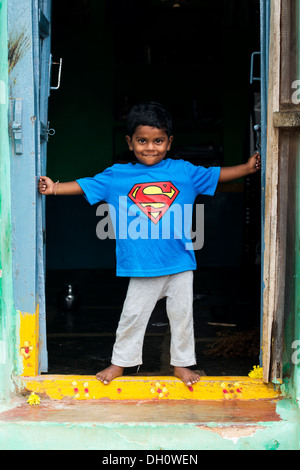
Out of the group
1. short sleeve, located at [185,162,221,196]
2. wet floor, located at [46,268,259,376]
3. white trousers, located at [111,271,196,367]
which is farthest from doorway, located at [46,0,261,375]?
short sleeve, located at [185,162,221,196]

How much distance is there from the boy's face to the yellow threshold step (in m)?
1.22

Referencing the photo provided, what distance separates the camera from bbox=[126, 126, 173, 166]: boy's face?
303cm

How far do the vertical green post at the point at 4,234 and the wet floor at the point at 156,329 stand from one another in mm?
958

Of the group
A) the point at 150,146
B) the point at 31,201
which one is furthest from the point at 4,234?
the point at 150,146

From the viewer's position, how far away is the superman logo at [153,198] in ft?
9.96

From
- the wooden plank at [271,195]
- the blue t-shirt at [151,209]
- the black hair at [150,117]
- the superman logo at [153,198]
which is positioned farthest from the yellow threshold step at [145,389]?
the black hair at [150,117]

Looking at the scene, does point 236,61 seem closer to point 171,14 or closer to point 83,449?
point 171,14

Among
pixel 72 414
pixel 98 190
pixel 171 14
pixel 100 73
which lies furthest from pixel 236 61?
pixel 72 414

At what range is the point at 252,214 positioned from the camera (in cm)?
686

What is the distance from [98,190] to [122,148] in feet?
18.6

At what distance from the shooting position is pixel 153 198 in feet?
9.96

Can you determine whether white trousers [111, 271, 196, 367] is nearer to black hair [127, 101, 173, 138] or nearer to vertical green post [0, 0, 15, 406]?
vertical green post [0, 0, 15, 406]

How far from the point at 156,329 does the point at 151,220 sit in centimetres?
221

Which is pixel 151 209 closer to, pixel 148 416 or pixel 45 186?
pixel 45 186
